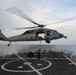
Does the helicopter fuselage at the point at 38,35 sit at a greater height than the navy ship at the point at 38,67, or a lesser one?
greater

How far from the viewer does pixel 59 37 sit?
927 inches

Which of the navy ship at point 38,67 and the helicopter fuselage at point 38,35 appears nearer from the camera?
the navy ship at point 38,67

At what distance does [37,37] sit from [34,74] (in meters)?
5.43

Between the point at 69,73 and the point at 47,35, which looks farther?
the point at 47,35

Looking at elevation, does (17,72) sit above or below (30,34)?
below

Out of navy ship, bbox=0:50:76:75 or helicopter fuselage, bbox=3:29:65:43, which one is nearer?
navy ship, bbox=0:50:76:75

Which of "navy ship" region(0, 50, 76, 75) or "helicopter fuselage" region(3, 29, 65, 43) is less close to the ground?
"helicopter fuselage" region(3, 29, 65, 43)

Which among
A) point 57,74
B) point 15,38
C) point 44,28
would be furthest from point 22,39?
point 57,74

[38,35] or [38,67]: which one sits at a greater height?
[38,35]

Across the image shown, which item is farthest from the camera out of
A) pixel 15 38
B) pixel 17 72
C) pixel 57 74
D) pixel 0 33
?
pixel 0 33

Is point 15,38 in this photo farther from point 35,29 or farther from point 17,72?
point 17,72

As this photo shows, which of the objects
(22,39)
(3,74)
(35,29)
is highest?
(35,29)

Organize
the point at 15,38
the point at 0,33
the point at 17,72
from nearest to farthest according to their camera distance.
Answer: the point at 17,72
the point at 15,38
the point at 0,33

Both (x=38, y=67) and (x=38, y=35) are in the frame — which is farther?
(x=38, y=67)
